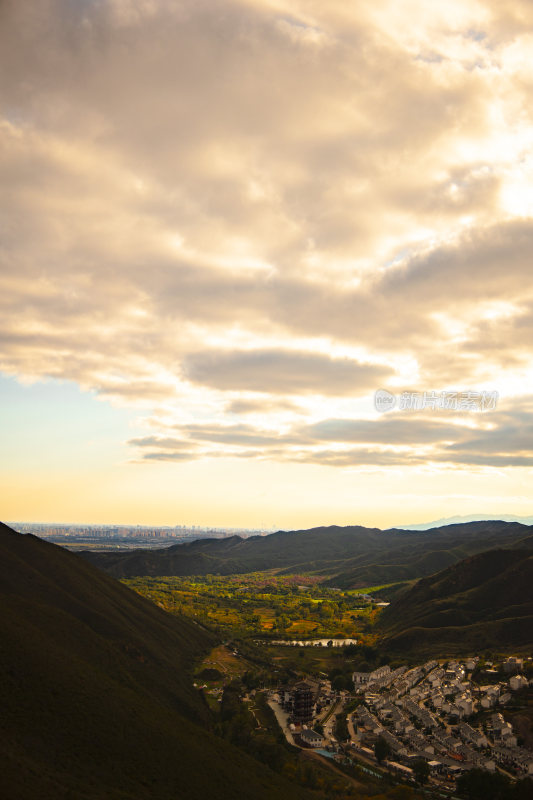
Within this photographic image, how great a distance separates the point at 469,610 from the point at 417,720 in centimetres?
7943

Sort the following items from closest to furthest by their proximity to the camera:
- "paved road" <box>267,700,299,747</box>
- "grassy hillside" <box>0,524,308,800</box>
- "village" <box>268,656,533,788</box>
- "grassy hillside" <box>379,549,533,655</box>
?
"grassy hillside" <box>0,524,308,800</box> < "village" <box>268,656,533,788</box> < "paved road" <box>267,700,299,747</box> < "grassy hillside" <box>379,549,533,655</box>

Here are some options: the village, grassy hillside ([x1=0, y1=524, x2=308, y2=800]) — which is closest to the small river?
the village

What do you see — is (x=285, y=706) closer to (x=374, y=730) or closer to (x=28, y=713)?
(x=374, y=730)

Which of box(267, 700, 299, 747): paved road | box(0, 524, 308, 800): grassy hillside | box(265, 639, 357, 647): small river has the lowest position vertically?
box(265, 639, 357, 647): small river

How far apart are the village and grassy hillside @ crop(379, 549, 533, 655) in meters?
21.7

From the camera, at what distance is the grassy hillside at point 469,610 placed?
430 feet

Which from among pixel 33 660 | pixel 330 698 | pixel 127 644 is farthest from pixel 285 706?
pixel 33 660

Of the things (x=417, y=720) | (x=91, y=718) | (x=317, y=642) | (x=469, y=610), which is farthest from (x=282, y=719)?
(x=469, y=610)

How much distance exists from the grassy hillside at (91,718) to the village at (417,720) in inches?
794

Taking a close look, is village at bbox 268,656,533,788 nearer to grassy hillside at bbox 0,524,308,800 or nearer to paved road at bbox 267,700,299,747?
paved road at bbox 267,700,299,747

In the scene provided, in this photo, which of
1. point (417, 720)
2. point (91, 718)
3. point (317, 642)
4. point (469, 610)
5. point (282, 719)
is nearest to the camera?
point (91, 718)

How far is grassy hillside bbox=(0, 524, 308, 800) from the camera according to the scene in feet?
136

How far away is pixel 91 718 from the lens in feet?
162

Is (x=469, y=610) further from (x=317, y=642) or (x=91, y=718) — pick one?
(x=91, y=718)
